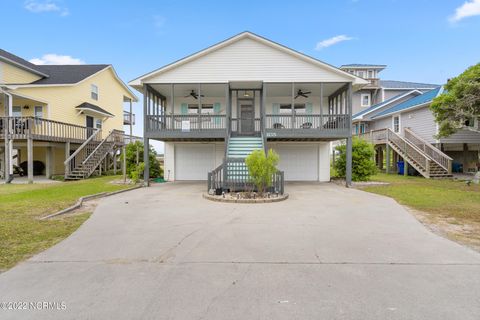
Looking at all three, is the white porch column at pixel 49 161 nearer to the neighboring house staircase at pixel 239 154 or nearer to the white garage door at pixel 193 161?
the white garage door at pixel 193 161

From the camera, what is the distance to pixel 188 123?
45.4 feet

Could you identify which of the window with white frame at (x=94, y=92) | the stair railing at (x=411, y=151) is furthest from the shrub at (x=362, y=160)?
the window with white frame at (x=94, y=92)

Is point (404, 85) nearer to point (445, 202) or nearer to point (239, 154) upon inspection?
point (445, 202)

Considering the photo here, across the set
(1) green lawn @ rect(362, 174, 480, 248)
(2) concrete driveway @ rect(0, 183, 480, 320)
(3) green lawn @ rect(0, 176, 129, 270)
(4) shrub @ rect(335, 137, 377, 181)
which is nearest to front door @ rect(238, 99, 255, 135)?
(4) shrub @ rect(335, 137, 377, 181)

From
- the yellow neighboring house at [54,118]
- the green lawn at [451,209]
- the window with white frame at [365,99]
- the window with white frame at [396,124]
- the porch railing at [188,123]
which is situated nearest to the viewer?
the green lawn at [451,209]

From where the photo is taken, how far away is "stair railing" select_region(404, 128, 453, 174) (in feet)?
55.9

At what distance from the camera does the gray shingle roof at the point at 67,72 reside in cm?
2034

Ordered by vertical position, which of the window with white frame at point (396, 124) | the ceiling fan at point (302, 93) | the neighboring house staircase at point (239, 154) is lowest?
the neighboring house staircase at point (239, 154)

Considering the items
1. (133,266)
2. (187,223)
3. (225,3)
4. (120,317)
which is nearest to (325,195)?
(187,223)

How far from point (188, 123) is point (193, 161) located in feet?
11.1

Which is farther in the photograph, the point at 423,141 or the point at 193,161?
the point at 423,141

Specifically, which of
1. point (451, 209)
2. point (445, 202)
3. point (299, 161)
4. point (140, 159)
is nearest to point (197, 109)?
point (140, 159)

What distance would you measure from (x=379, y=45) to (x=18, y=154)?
3098 cm

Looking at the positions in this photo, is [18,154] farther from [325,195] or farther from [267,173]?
[325,195]
